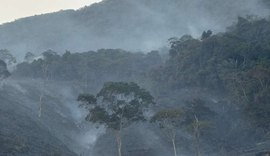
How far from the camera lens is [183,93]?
92.0 meters

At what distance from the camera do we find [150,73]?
110m

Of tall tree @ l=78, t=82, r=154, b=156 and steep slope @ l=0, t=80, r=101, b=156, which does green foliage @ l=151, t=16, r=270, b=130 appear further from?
steep slope @ l=0, t=80, r=101, b=156

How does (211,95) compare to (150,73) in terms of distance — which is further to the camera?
(150,73)

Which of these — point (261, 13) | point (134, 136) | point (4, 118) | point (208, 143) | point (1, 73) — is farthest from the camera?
point (261, 13)

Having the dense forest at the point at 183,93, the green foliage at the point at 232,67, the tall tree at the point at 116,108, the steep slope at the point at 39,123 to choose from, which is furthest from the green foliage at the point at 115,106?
the green foliage at the point at 232,67

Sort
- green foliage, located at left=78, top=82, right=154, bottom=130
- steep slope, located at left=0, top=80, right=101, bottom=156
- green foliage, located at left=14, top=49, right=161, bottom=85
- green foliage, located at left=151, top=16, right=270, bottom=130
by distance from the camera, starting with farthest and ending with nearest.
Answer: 1. green foliage, located at left=14, top=49, right=161, bottom=85
2. green foliage, located at left=151, top=16, right=270, bottom=130
3. steep slope, located at left=0, top=80, right=101, bottom=156
4. green foliage, located at left=78, top=82, right=154, bottom=130

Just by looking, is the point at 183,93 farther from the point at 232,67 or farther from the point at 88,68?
the point at 88,68

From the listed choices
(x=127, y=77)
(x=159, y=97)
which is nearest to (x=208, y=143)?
(x=159, y=97)

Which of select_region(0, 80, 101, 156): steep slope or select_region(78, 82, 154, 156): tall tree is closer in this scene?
select_region(78, 82, 154, 156): tall tree

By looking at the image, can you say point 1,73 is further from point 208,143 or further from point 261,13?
point 261,13

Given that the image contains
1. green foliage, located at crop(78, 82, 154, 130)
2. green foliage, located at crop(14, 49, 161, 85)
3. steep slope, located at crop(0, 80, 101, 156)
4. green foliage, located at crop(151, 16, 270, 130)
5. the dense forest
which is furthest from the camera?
green foliage, located at crop(14, 49, 161, 85)

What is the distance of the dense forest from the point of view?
185ft

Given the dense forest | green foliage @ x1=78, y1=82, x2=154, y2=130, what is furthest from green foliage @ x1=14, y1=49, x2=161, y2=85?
green foliage @ x1=78, y1=82, x2=154, y2=130

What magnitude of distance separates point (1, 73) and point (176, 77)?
134ft
